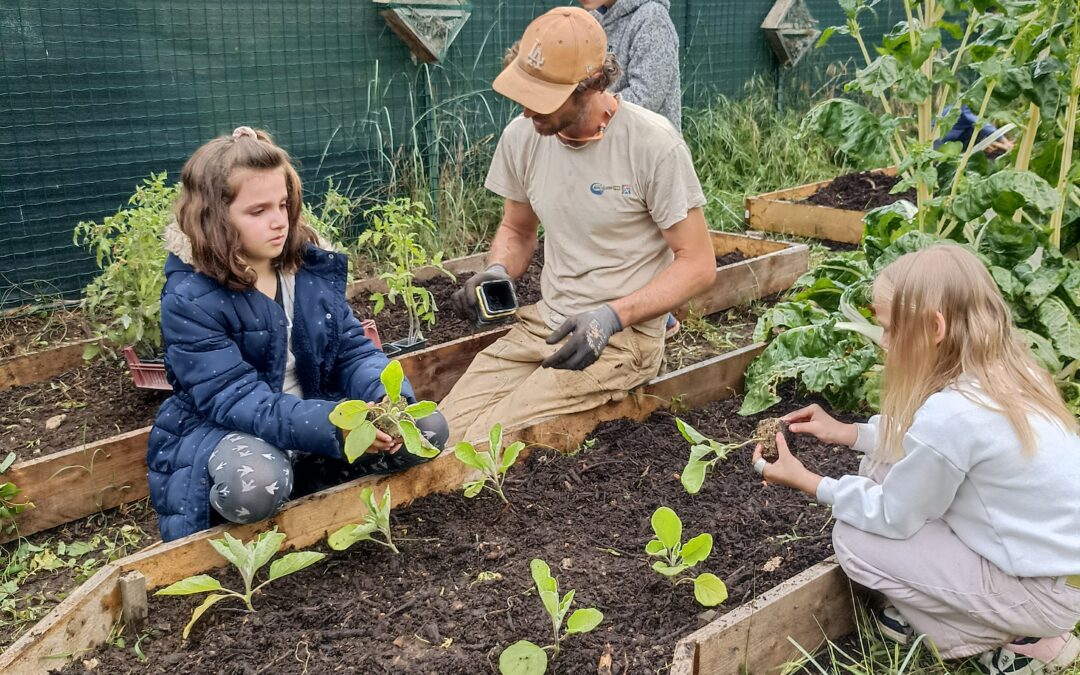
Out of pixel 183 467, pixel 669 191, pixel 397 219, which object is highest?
pixel 669 191

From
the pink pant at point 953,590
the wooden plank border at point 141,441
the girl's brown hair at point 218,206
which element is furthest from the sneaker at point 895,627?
Answer: the wooden plank border at point 141,441

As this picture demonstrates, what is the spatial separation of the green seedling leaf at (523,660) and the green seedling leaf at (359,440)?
0.65 m

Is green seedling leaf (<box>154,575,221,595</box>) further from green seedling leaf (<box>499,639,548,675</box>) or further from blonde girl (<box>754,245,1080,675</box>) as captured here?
blonde girl (<box>754,245,1080,675</box>)

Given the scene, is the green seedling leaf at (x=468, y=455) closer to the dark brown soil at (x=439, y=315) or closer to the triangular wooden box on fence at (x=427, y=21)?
the dark brown soil at (x=439, y=315)

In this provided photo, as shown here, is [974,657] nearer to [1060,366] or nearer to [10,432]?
[1060,366]

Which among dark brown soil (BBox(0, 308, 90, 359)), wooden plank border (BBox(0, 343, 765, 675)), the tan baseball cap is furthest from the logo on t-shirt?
dark brown soil (BBox(0, 308, 90, 359))

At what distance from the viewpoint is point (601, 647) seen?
2320 millimetres

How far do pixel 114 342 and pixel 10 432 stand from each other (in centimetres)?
53

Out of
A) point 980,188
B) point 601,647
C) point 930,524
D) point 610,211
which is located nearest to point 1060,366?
point 980,188

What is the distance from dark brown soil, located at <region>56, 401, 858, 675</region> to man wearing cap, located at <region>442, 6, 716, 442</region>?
333mm

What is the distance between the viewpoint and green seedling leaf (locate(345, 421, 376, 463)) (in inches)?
99.3

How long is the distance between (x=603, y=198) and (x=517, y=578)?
57.8 inches

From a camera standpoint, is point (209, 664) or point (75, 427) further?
point (75, 427)

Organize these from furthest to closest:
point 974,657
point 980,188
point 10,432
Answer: point 10,432 → point 980,188 → point 974,657
